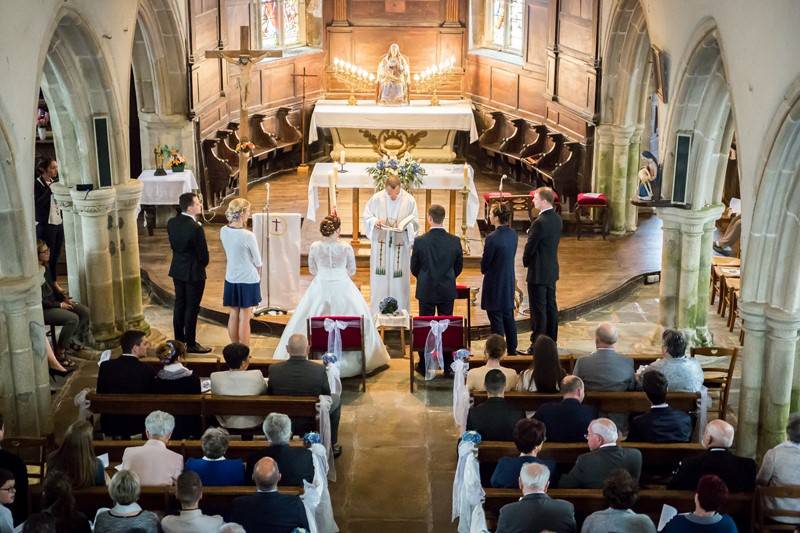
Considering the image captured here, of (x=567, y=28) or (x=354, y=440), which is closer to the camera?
(x=354, y=440)

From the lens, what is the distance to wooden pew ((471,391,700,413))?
31.6ft

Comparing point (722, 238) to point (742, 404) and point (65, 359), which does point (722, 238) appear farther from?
point (65, 359)

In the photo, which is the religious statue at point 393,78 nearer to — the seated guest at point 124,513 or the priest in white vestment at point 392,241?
the priest in white vestment at point 392,241

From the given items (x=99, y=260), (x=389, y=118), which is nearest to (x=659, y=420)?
(x=99, y=260)

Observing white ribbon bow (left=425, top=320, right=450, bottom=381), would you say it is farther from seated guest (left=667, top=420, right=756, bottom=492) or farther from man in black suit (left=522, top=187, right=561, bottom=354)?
seated guest (left=667, top=420, right=756, bottom=492)

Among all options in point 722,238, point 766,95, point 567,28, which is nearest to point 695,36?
point 766,95

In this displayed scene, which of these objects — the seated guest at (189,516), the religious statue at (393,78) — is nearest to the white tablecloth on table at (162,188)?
the religious statue at (393,78)

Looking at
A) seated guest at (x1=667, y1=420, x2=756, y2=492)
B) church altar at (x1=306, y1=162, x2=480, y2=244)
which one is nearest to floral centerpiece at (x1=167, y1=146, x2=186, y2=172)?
church altar at (x1=306, y1=162, x2=480, y2=244)

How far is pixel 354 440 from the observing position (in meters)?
10.8

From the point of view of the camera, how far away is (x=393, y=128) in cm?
1931

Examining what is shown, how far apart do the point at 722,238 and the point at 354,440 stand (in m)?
6.84

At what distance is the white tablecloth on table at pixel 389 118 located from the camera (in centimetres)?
1905

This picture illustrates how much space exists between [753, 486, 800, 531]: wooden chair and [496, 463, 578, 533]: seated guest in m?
1.35

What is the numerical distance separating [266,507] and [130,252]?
630 cm
